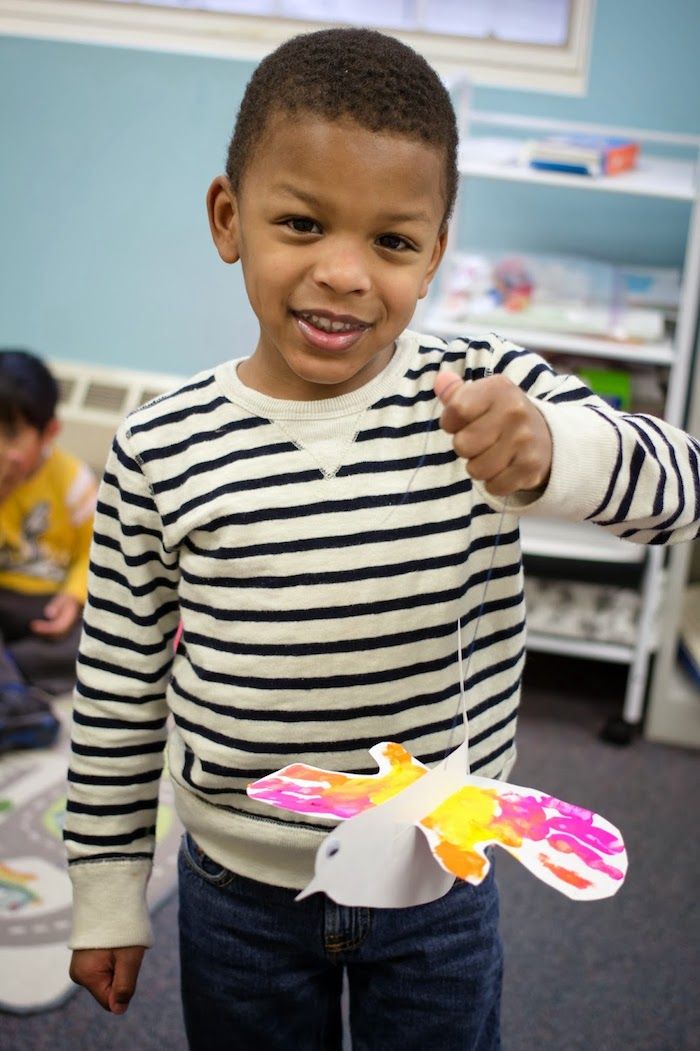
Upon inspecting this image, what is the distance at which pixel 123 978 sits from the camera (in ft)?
2.82

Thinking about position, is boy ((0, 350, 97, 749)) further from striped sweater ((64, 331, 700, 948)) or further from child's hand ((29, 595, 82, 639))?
striped sweater ((64, 331, 700, 948))

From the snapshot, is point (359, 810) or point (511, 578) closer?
point (359, 810)

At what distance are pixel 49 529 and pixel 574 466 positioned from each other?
1806mm

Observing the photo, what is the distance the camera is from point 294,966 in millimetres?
816

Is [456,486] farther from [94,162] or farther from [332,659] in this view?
[94,162]

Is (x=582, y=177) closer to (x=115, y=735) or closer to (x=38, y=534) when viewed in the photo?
(x=38, y=534)

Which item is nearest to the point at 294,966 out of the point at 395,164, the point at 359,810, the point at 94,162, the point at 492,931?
the point at 492,931

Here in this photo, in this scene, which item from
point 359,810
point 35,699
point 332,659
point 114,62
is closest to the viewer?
point 359,810

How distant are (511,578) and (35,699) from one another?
1442mm

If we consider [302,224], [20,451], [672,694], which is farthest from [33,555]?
[302,224]

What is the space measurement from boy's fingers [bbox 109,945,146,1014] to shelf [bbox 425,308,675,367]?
1.29 m

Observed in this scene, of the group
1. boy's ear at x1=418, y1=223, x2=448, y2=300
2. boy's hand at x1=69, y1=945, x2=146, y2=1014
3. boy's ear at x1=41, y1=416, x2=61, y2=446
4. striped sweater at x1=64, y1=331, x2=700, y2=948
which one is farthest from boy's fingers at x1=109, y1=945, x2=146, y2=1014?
boy's ear at x1=41, y1=416, x2=61, y2=446

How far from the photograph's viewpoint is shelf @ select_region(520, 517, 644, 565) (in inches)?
81.1

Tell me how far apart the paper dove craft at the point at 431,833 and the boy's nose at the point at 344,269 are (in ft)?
A: 0.92
